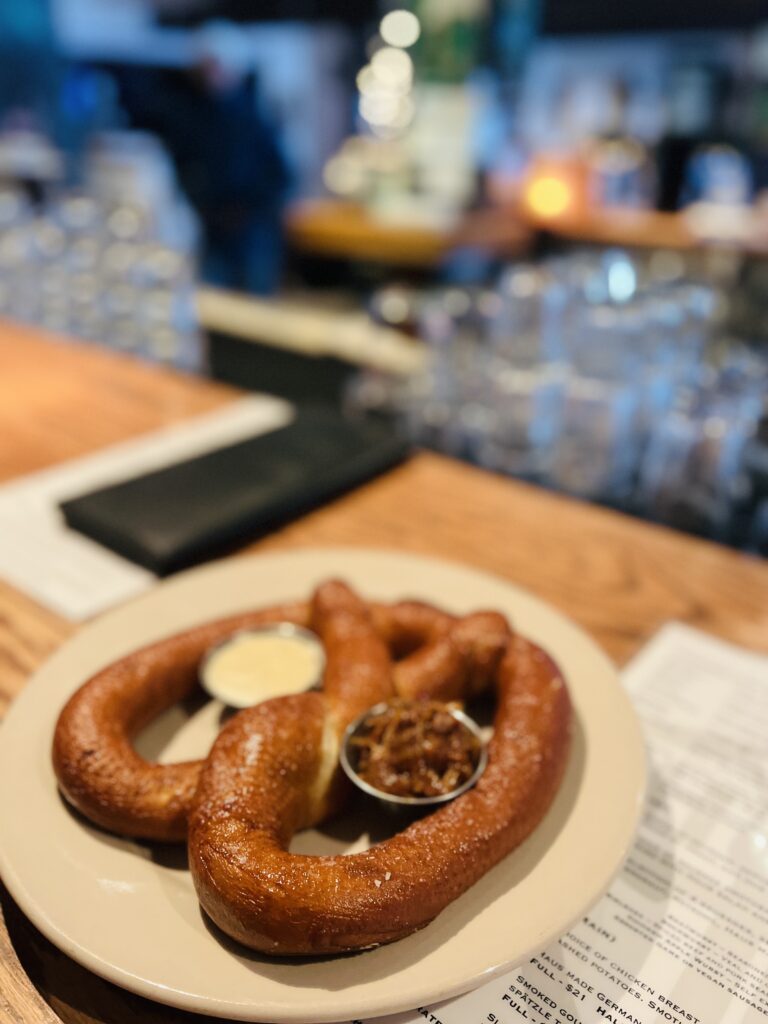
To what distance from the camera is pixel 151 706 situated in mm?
749

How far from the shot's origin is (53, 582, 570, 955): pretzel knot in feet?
1.72

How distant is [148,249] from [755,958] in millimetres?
2174

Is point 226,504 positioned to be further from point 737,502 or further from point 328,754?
point 737,502

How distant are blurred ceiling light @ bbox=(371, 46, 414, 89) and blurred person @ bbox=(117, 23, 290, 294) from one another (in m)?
1.76

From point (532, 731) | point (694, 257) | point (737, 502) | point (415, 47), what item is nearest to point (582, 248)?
point (694, 257)

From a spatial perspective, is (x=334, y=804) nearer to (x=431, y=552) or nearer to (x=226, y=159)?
(x=431, y=552)

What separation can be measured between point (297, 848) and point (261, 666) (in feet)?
0.66

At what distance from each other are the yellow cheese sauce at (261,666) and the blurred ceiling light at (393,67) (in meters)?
7.69

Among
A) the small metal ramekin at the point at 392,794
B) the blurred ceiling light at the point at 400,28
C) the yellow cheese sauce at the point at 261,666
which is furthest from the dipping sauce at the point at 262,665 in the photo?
the blurred ceiling light at the point at 400,28

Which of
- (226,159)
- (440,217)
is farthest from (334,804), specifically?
(226,159)

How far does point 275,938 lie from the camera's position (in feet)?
1.69

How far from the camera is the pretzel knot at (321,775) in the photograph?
524mm

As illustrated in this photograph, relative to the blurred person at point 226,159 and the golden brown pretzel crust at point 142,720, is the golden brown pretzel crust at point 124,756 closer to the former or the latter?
the golden brown pretzel crust at point 142,720

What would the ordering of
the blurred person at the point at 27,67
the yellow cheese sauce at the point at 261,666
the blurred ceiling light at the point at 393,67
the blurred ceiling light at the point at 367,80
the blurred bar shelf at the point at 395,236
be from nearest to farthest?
the yellow cheese sauce at the point at 261,666 → the blurred bar shelf at the point at 395,236 → the blurred ceiling light at the point at 393,67 → the blurred person at the point at 27,67 → the blurred ceiling light at the point at 367,80
